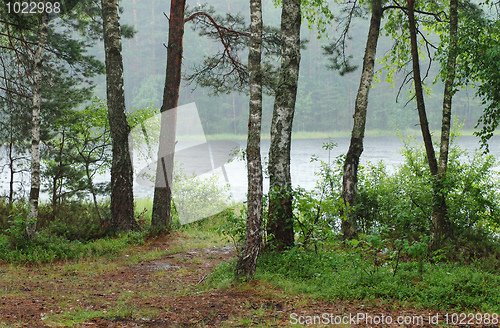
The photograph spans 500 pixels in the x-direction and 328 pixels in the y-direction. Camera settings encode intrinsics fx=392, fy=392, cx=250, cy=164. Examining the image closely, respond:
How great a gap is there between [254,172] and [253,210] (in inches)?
21.7

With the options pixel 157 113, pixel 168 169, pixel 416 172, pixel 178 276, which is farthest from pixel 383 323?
pixel 157 113

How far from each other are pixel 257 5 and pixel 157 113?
812cm

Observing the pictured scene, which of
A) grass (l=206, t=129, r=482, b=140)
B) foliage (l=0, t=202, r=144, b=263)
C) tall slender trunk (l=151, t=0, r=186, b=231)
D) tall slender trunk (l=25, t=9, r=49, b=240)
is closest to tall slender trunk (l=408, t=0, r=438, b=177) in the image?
tall slender trunk (l=151, t=0, r=186, b=231)

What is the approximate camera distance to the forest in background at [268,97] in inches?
2239

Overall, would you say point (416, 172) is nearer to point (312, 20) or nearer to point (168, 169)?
point (312, 20)

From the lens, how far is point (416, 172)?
36.8 feet

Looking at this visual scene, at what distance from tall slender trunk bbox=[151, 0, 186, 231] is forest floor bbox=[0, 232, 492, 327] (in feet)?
9.16

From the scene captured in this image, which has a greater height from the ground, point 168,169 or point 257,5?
point 257,5

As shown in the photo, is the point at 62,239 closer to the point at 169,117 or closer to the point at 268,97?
the point at 169,117

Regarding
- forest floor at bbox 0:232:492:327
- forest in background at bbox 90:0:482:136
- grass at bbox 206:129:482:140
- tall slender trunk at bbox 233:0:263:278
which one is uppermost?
forest in background at bbox 90:0:482:136

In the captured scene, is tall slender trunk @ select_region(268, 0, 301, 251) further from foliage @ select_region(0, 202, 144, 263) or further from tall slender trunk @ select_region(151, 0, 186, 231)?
tall slender trunk @ select_region(151, 0, 186, 231)

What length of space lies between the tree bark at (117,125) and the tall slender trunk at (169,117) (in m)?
0.75

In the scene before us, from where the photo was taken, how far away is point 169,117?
9906mm

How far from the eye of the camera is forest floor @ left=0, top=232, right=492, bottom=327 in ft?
14.2
